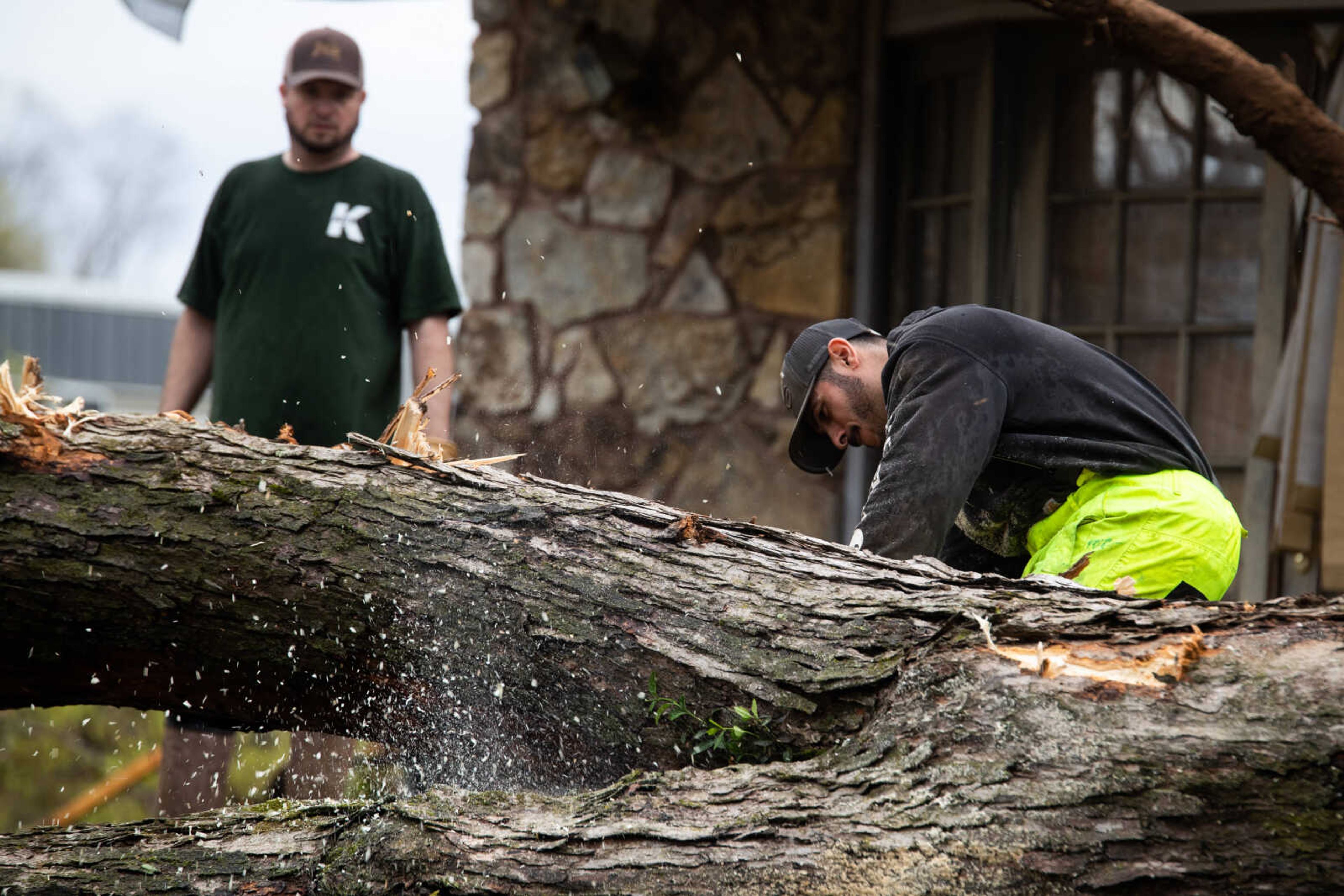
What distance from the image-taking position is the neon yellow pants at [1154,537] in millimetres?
2598

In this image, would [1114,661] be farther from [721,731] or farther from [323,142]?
[323,142]

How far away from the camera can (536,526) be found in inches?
92.4

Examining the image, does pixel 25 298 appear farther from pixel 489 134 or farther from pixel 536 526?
pixel 536 526

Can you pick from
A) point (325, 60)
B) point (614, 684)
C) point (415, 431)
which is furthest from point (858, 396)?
point (325, 60)

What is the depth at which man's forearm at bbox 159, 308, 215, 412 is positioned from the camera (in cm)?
396

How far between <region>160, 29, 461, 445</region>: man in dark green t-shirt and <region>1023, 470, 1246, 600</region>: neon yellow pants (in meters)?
1.99

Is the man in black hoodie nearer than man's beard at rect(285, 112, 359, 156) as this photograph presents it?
Yes

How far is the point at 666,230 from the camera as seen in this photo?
5.55 m

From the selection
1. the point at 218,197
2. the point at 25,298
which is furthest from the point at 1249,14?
the point at 25,298

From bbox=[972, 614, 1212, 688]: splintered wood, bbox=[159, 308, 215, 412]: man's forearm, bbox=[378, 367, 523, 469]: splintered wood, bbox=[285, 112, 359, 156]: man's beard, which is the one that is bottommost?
bbox=[972, 614, 1212, 688]: splintered wood

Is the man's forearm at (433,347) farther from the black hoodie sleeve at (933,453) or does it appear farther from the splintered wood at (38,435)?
the black hoodie sleeve at (933,453)

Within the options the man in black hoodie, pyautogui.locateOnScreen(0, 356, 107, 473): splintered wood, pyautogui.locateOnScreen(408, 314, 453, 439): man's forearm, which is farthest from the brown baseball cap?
the man in black hoodie

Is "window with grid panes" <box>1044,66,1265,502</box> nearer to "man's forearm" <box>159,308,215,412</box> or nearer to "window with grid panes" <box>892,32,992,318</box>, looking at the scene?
"window with grid panes" <box>892,32,992,318</box>

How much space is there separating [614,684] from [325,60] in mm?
2573
